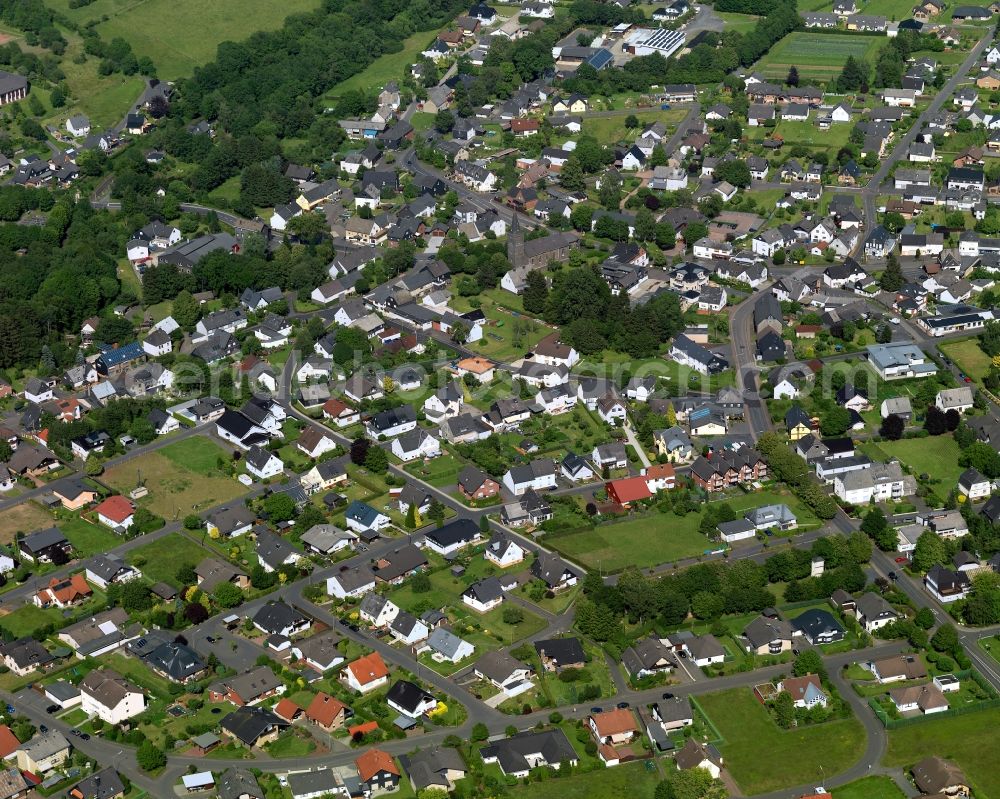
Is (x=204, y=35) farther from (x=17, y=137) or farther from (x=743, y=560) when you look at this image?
(x=743, y=560)

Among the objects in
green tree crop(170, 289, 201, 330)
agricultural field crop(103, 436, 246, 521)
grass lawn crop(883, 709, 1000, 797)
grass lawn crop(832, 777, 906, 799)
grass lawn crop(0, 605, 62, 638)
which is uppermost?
green tree crop(170, 289, 201, 330)

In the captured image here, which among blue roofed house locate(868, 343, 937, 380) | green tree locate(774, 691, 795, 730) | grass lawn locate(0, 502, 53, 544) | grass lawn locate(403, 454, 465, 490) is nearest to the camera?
green tree locate(774, 691, 795, 730)

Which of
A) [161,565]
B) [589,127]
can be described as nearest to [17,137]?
[589,127]

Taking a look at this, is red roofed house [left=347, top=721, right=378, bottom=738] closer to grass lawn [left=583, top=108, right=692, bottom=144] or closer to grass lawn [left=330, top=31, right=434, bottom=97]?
grass lawn [left=583, top=108, right=692, bottom=144]

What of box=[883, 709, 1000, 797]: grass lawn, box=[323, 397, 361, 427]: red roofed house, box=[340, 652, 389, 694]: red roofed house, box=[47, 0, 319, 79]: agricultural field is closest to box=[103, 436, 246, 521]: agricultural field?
box=[323, 397, 361, 427]: red roofed house

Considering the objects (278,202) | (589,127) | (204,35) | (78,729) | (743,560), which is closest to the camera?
(78,729)

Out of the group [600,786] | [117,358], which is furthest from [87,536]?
[600,786]

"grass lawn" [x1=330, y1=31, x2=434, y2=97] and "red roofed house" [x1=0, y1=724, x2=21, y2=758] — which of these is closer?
"red roofed house" [x1=0, y1=724, x2=21, y2=758]

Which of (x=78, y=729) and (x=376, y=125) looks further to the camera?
(x=376, y=125)
